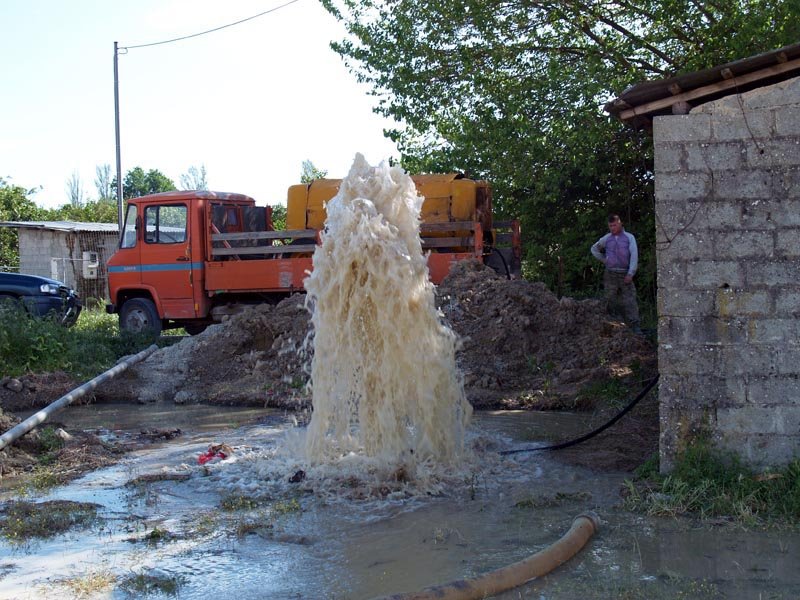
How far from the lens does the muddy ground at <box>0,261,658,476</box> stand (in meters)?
11.5

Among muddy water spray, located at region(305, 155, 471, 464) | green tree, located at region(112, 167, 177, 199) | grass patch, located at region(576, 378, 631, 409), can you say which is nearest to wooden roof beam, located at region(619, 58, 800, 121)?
muddy water spray, located at region(305, 155, 471, 464)

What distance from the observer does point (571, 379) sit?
460 inches

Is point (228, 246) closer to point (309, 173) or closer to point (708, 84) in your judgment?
point (708, 84)

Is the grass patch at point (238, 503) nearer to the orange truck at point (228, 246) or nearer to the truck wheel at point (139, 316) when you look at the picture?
the orange truck at point (228, 246)

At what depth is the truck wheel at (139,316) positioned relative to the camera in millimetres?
16656

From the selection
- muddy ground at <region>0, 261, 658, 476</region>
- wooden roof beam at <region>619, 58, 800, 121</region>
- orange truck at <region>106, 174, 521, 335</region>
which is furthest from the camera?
orange truck at <region>106, 174, 521, 335</region>

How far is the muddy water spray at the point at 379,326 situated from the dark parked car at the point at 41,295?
10.8 metres

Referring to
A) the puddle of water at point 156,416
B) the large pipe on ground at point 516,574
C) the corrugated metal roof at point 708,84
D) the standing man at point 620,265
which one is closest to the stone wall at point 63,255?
the puddle of water at point 156,416

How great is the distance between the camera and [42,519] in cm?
645

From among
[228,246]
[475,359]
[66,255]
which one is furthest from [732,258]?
[66,255]

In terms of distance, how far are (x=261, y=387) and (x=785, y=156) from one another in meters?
7.98

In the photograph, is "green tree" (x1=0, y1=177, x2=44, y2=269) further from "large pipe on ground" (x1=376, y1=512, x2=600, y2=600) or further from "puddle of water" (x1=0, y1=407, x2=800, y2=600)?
"large pipe on ground" (x1=376, y1=512, x2=600, y2=600)

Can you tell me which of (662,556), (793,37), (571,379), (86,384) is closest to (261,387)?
(86,384)

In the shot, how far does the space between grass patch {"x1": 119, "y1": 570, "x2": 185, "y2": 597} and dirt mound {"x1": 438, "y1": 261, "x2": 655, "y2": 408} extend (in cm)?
640
